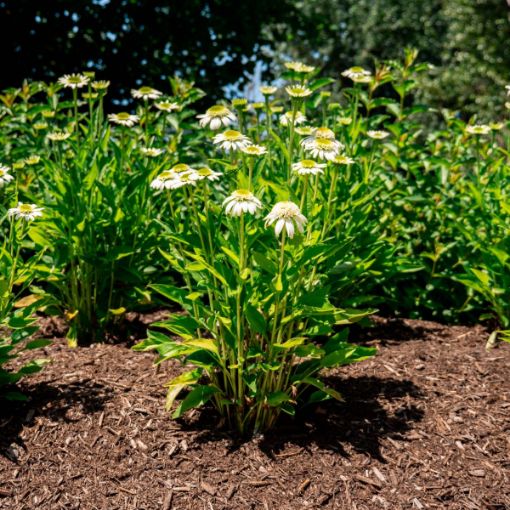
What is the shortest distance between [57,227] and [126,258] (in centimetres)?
38

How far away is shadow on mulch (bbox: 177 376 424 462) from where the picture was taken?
254 cm

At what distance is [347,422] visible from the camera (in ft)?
8.73

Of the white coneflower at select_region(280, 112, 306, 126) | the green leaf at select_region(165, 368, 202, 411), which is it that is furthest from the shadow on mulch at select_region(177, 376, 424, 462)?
the white coneflower at select_region(280, 112, 306, 126)

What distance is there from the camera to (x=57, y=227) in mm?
3080

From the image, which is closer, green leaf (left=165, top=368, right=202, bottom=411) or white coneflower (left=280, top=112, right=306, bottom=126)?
green leaf (left=165, top=368, right=202, bottom=411)

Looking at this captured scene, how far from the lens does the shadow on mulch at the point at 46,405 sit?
2.57 m

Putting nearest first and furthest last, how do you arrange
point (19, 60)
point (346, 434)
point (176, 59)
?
1. point (346, 434)
2. point (19, 60)
3. point (176, 59)

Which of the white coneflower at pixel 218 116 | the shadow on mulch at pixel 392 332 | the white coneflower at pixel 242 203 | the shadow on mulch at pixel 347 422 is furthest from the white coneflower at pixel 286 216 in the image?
the shadow on mulch at pixel 392 332

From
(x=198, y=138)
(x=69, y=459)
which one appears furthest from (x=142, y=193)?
(x=69, y=459)

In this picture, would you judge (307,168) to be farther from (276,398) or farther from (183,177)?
(276,398)

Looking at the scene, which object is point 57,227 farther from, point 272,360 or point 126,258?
point 272,360

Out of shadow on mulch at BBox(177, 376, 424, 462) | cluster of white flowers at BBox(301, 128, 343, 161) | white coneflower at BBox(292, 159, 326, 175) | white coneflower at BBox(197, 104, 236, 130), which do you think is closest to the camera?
white coneflower at BBox(292, 159, 326, 175)

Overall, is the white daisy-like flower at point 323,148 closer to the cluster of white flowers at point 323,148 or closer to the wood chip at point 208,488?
the cluster of white flowers at point 323,148

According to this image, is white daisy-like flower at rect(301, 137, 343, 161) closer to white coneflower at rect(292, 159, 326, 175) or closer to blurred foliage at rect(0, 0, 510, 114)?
white coneflower at rect(292, 159, 326, 175)
